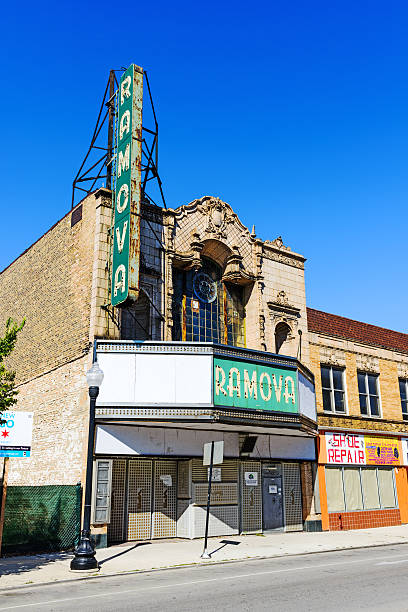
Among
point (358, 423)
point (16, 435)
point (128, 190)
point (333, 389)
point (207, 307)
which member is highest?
point (128, 190)

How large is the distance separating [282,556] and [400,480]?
13.5 metres

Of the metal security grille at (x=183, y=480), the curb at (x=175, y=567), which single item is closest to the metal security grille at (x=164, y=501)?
the metal security grille at (x=183, y=480)

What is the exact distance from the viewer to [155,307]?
66.8 ft

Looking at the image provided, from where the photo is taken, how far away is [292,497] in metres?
23.0

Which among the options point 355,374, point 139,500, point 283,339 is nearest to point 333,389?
point 355,374

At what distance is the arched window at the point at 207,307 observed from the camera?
72.6ft

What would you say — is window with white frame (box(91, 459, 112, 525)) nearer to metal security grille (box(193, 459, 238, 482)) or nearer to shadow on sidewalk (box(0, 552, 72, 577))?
shadow on sidewalk (box(0, 552, 72, 577))

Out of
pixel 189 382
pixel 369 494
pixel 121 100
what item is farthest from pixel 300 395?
pixel 121 100

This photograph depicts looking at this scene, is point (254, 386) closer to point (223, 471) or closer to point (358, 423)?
point (223, 471)

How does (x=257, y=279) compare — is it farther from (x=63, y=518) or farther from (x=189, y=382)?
(x=63, y=518)

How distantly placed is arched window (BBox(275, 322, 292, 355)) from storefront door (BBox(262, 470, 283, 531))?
5.66 m

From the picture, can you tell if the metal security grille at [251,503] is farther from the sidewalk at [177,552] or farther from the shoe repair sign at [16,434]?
the shoe repair sign at [16,434]

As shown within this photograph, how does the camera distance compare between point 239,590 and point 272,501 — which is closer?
point 239,590

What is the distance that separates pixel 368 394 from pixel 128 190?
16.5m
